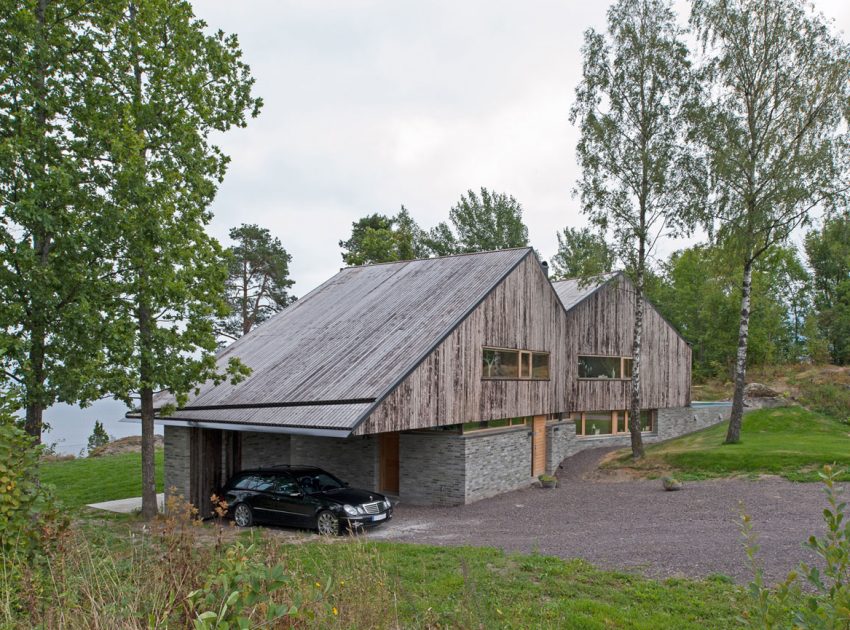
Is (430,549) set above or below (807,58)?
below

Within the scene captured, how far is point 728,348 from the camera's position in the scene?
136 feet

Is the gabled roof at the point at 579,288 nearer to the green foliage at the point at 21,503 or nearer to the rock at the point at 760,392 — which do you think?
the rock at the point at 760,392

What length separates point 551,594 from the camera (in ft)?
27.4

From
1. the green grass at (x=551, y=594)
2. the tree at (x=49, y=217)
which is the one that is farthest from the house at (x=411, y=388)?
the green grass at (x=551, y=594)

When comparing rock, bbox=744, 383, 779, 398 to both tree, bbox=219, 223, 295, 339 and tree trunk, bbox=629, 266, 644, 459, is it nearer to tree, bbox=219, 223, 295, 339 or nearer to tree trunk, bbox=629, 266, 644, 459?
tree trunk, bbox=629, 266, 644, 459

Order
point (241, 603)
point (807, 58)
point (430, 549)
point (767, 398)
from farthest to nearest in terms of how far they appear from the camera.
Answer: point (767, 398), point (807, 58), point (430, 549), point (241, 603)

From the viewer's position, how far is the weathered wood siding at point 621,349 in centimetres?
2473

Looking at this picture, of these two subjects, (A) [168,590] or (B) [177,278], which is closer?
(A) [168,590]

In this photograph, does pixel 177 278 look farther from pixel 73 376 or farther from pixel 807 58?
pixel 807 58

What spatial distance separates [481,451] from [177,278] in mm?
9601

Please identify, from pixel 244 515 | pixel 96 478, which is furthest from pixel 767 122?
pixel 96 478

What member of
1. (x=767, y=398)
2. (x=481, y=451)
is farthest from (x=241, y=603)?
(x=767, y=398)

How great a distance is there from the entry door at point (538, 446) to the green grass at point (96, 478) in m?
12.6

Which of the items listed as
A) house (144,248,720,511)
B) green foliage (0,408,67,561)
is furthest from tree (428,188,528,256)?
green foliage (0,408,67,561)
